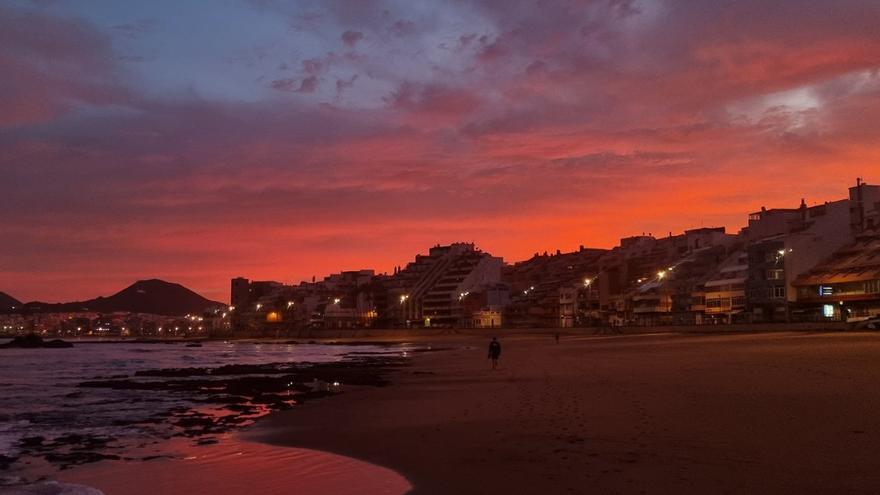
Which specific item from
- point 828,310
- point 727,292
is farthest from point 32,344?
point 828,310

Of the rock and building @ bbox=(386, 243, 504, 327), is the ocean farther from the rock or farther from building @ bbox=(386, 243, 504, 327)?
building @ bbox=(386, 243, 504, 327)

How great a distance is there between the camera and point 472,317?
149 meters

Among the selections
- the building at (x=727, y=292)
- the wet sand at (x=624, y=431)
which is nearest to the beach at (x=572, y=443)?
the wet sand at (x=624, y=431)

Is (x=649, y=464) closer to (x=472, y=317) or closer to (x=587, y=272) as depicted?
(x=472, y=317)

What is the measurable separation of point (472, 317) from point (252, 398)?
12360 centimetres

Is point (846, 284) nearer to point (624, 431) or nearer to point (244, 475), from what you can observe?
point (624, 431)

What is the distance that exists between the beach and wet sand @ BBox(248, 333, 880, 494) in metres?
0.04

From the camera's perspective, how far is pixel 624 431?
13492 millimetres

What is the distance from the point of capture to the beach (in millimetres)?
9750

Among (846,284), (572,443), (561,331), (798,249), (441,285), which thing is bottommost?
(561,331)

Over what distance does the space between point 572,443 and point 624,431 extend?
1472mm

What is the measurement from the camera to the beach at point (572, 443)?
32.0 ft

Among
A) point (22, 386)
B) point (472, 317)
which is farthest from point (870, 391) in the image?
point (472, 317)

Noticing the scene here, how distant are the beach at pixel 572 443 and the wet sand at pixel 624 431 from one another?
4cm
